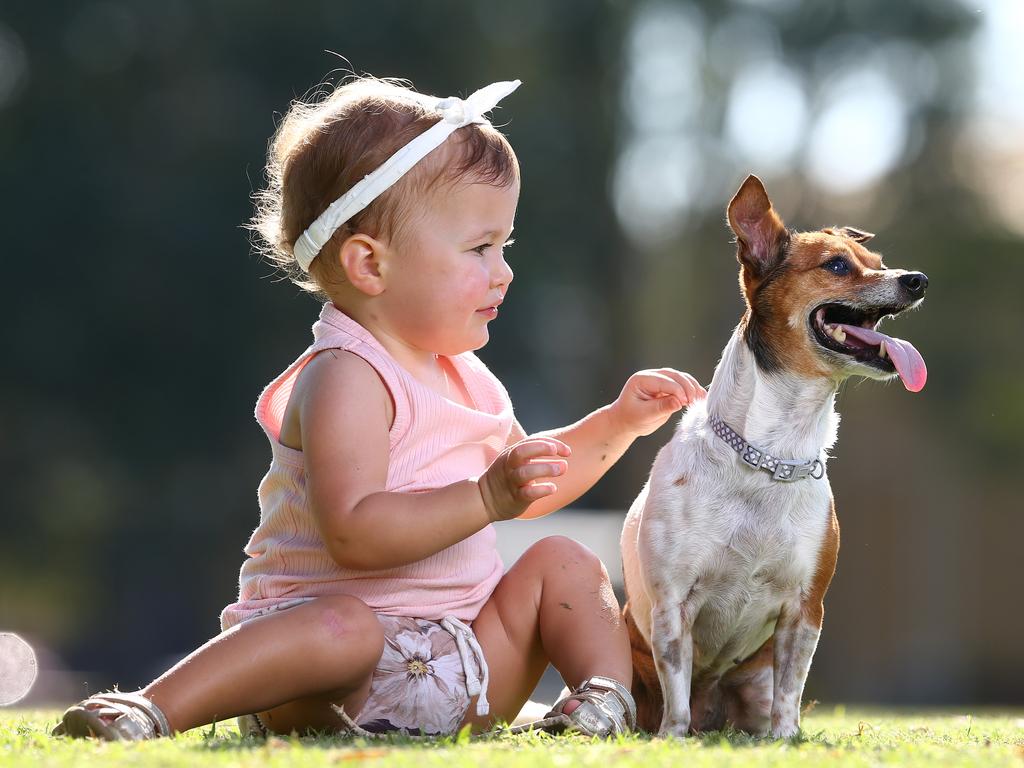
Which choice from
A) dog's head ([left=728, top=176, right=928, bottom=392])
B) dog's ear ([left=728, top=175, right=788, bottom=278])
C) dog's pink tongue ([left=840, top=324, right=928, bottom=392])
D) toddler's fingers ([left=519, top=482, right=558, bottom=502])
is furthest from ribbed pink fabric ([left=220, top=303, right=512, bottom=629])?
dog's pink tongue ([left=840, top=324, right=928, bottom=392])

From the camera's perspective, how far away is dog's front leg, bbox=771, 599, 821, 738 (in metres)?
3.65

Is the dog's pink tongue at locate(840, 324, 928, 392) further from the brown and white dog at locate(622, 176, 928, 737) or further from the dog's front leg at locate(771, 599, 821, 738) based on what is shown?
the dog's front leg at locate(771, 599, 821, 738)

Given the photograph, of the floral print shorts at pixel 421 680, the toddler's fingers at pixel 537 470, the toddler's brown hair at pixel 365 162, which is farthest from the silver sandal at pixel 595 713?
the toddler's brown hair at pixel 365 162

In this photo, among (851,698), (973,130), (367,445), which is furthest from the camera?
(973,130)

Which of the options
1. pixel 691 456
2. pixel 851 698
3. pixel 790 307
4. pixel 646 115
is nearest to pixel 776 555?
pixel 691 456

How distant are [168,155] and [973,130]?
11.5 m

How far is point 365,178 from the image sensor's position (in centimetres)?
353

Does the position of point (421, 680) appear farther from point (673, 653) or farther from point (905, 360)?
point (905, 360)

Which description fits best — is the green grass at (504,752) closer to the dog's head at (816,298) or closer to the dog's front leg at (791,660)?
the dog's front leg at (791,660)

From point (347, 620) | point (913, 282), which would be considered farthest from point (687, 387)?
point (347, 620)

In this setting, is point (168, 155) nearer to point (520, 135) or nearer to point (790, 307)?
point (520, 135)

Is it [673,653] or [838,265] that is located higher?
[838,265]

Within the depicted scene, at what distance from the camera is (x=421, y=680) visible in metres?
3.32

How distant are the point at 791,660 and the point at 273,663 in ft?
4.62
